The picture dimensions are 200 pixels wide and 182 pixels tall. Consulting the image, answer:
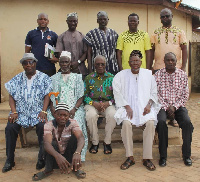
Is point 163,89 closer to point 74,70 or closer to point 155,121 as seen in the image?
point 155,121

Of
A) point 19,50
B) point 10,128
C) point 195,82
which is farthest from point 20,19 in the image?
point 195,82

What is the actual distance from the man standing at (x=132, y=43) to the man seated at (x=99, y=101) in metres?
0.52

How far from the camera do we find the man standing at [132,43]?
192 inches

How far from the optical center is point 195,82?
13977 mm

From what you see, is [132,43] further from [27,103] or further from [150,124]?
[27,103]

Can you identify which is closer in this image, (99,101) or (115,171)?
(115,171)

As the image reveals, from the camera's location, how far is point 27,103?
4.26m

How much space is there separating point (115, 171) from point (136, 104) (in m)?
1.11

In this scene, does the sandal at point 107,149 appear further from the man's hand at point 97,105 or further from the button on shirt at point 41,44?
the button on shirt at point 41,44

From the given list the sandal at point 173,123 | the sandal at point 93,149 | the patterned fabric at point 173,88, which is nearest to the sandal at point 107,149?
the sandal at point 93,149

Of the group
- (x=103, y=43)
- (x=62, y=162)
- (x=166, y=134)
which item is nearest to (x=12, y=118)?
(x=62, y=162)

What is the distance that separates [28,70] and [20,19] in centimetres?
410

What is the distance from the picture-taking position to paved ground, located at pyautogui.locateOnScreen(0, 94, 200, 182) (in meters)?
3.72

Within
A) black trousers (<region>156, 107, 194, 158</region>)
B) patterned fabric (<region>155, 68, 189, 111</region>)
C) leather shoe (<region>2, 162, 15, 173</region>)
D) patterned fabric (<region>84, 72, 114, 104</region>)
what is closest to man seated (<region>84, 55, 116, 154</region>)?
patterned fabric (<region>84, 72, 114, 104</region>)
